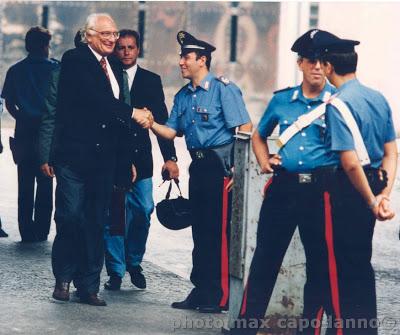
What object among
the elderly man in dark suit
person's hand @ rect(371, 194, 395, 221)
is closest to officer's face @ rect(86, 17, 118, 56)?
the elderly man in dark suit

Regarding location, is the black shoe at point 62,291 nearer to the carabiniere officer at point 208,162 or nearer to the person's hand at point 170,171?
the carabiniere officer at point 208,162

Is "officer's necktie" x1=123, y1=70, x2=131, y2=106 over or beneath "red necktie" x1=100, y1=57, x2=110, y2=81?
beneath

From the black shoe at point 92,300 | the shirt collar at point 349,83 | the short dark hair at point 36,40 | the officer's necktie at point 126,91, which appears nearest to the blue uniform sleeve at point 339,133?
the shirt collar at point 349,83

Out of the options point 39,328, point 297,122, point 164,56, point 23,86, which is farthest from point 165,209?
point 164,56

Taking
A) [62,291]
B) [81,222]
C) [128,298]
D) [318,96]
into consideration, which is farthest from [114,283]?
[318,96]

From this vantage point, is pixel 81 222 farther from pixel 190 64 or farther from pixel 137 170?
pixel 190 64

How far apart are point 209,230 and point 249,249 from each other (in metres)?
1.07

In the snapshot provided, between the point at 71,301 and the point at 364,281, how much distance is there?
2.52 m

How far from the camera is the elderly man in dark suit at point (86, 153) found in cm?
890

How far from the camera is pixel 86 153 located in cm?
889

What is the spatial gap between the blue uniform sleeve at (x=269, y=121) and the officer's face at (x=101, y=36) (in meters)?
1.65

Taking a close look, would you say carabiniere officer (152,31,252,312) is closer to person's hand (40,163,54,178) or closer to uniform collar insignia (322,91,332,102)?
person's hand (40,163,54,178)

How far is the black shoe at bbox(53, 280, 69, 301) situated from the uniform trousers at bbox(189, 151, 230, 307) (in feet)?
2.67

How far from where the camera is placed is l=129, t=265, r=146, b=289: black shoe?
9773 mm
